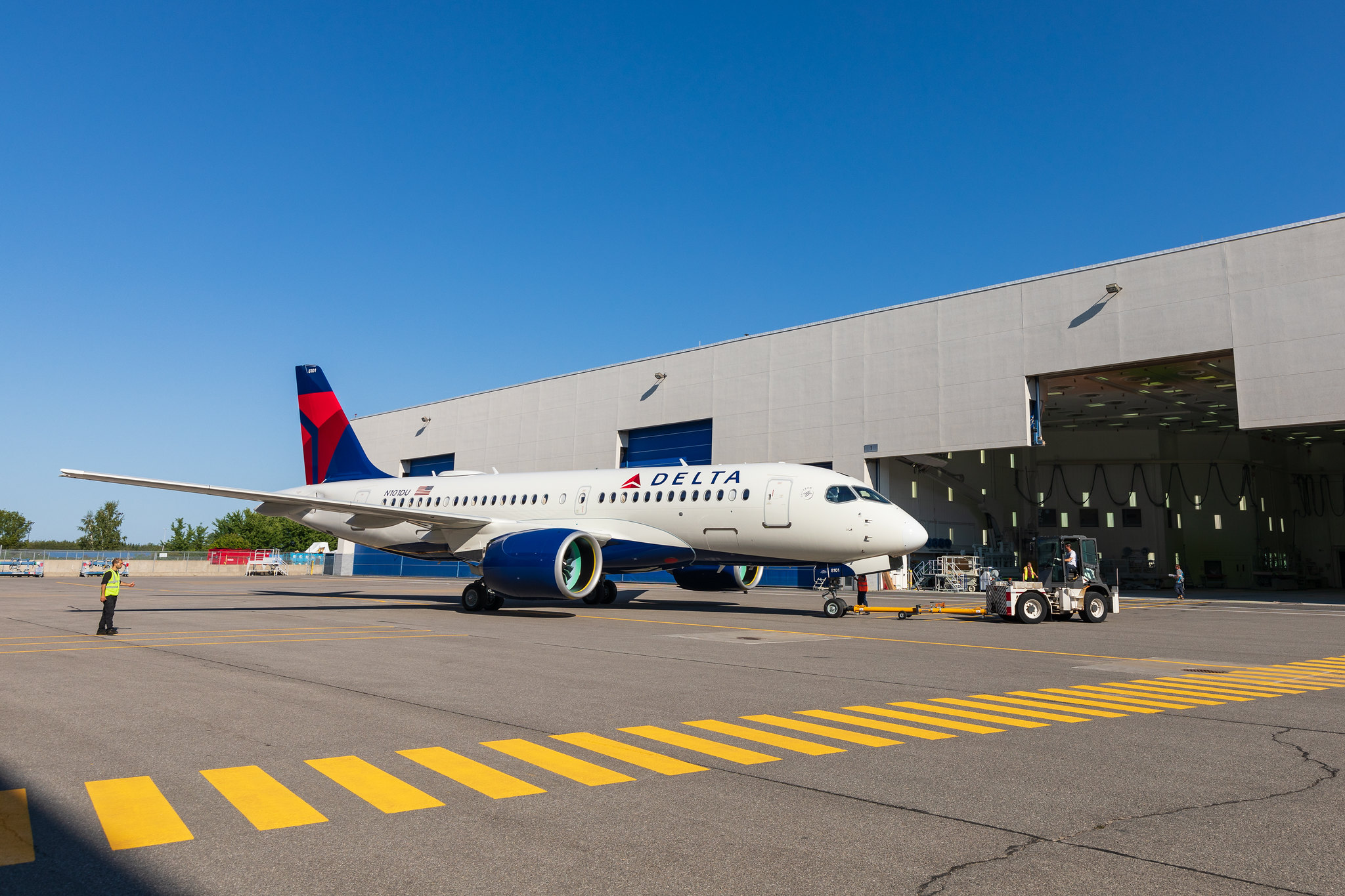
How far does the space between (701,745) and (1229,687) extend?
25.0 feet

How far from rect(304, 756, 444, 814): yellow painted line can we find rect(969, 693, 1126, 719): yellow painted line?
605 cm

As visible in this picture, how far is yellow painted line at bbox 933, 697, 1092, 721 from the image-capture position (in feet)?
27.2

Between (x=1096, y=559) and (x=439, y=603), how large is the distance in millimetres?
20220

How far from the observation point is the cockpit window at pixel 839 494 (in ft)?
72.3

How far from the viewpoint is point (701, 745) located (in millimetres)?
7008

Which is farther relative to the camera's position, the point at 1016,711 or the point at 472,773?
the point at 1016,711

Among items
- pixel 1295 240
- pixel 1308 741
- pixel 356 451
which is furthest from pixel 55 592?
pixel 1295 240

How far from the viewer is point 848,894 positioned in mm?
3871

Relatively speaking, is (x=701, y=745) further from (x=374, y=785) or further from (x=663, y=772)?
(x=374, y=785)

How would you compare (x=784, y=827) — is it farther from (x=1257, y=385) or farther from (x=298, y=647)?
(x=1257, y=385)

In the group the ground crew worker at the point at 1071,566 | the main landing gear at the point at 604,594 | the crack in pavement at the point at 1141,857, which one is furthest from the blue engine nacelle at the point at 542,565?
the crack in pavement at the point at 1141,857

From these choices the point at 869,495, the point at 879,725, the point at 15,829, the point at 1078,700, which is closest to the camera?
the point at 15,829

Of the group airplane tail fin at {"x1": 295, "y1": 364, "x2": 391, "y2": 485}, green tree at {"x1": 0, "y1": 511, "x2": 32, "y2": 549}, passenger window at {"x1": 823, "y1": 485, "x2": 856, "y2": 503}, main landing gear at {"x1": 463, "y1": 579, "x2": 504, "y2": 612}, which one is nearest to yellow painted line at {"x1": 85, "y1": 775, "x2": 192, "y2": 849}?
passenger window at {"x1": 823, "y1": 485, "x2": 856, "y2": 503}

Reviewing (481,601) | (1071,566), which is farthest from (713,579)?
(1071,566)
